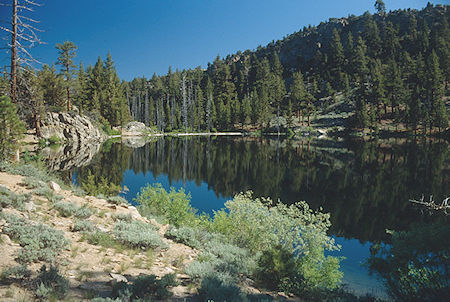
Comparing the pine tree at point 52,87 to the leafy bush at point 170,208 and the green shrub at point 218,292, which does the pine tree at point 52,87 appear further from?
the green shrub at point 218,292

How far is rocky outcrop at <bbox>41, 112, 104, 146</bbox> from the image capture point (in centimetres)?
4141

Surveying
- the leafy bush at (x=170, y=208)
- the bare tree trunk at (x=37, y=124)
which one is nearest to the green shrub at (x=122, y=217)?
the leafy bush at (x=170, y=208)

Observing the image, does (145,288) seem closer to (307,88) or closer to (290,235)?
(290,235)

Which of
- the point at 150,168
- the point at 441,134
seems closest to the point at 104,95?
the point at 150,168

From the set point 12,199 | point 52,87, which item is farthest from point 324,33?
point 12,199

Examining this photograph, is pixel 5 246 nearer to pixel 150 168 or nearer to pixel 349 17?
pixel 150 168

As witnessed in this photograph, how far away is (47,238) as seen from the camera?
5.54 m

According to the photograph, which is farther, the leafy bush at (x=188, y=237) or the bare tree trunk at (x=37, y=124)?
the bare tree trunk at (x=37, y=124)

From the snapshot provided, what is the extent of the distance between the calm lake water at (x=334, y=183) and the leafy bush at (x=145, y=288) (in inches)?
240

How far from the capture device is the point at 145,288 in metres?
4.47

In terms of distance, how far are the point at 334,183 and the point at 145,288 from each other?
1857 centimetres

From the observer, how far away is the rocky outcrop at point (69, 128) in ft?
136

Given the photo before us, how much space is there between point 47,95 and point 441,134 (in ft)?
253

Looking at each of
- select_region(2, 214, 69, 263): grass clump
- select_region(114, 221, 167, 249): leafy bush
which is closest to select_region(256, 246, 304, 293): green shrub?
Result: select_region(114, 221, 167, 249): leafy bush
